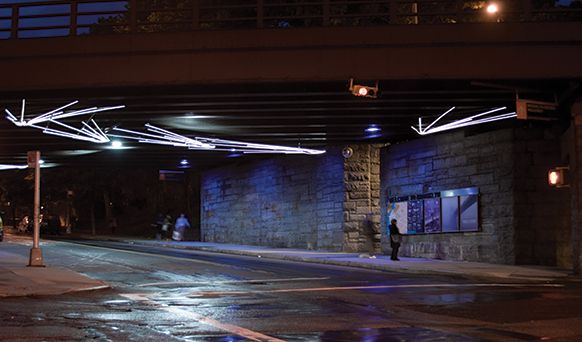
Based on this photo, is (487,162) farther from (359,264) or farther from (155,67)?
(155,67)

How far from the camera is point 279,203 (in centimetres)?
3409

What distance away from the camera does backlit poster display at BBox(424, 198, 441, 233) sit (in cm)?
2588

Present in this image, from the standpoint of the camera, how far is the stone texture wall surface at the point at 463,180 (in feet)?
76.2

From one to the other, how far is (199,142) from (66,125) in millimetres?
5928

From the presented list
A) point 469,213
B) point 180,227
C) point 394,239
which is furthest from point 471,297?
point 180,227

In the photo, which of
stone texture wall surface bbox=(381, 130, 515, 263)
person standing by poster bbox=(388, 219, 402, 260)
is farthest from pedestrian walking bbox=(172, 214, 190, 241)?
person standing by poster bbox=(388, 219, 402, 260)

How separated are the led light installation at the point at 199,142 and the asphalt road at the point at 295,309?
857cm

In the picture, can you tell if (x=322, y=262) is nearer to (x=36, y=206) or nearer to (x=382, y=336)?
(x=36, y=206)

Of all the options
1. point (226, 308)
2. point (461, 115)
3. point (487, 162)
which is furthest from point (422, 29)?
point (226, 308)

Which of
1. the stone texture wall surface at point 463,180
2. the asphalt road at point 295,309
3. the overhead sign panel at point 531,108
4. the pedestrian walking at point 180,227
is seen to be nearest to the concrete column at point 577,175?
the overhead sign panel at point 531,108

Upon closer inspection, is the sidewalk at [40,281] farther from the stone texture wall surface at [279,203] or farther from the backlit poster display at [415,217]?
the stone texture wall surface at [279,203]

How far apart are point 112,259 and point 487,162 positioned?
524 inches

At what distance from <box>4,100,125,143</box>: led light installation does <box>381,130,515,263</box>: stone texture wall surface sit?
1159 centimetres

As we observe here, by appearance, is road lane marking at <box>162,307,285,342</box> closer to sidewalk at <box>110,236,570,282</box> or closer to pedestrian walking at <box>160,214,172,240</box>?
sidewalk at <box>110,236,570,282</box>
